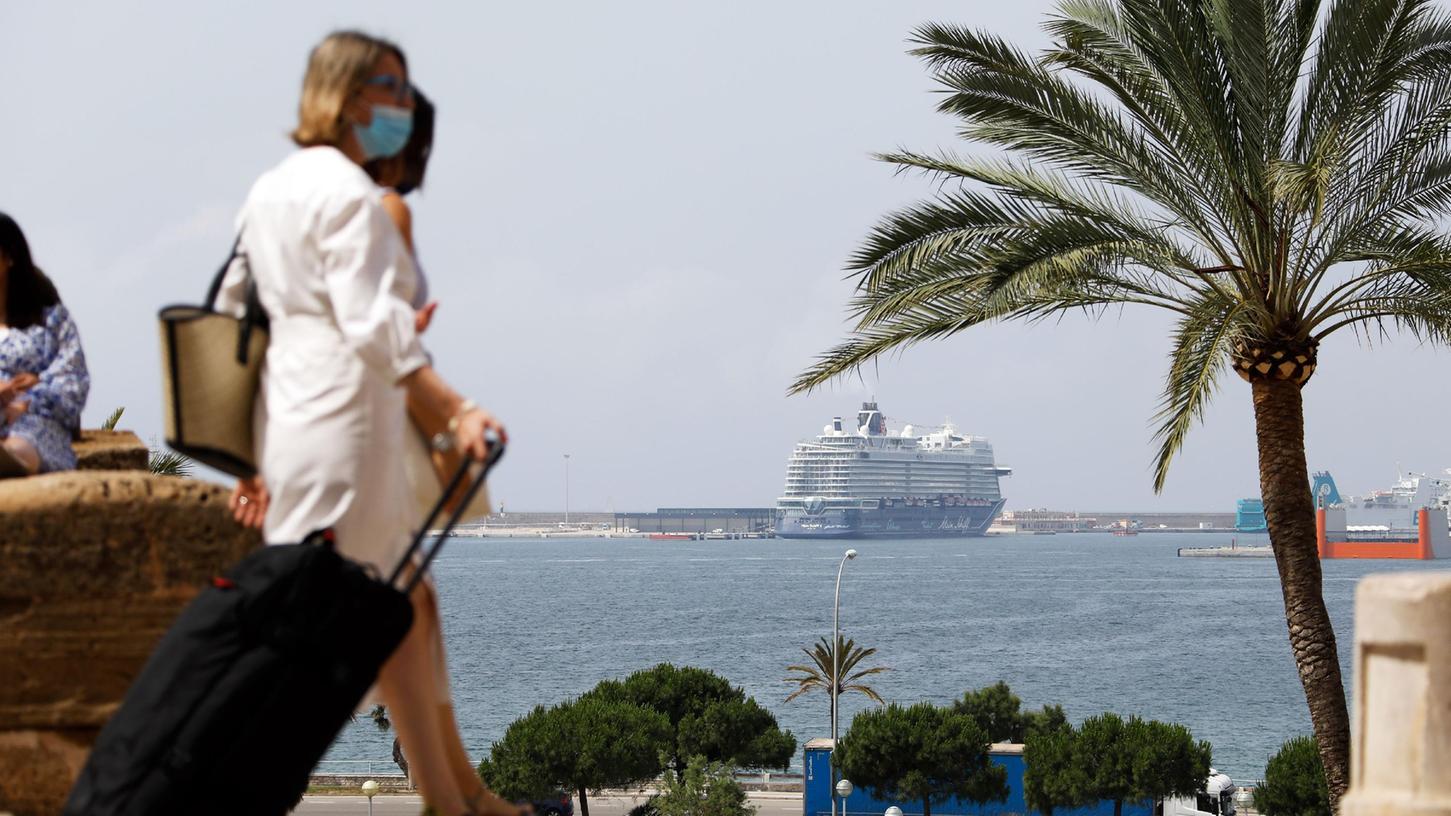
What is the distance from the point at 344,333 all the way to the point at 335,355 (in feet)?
0.20

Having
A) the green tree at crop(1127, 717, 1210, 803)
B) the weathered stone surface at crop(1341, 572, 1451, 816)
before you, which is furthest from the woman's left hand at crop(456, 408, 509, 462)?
the green tree at crop(1127, 717, 1210, 803)

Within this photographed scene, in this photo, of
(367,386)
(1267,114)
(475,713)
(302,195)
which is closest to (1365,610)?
(367,386)

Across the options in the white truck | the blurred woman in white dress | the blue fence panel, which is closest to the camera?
the blurred woman in white dress

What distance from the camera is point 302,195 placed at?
2.38 meters

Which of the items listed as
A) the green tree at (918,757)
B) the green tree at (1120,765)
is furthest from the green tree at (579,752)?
the green tree at (1120,765)

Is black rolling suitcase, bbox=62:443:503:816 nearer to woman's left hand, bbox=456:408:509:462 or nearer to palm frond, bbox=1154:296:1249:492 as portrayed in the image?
woman's left hand, bbox=456:408:509:462

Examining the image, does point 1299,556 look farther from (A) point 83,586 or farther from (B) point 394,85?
(B) point 394,85

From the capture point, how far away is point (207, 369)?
2490mm

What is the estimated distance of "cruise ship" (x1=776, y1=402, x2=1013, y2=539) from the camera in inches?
7215

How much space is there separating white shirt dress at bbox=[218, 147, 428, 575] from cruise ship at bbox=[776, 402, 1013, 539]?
7038 inches

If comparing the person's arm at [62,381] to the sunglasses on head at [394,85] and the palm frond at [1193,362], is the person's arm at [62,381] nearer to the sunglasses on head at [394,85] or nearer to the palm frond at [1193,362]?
the sunglasses on head at [394,85]

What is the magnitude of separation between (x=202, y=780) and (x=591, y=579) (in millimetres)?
169735

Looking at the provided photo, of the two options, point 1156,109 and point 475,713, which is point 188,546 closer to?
point 1156,109

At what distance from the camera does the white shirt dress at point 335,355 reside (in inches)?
90.5
